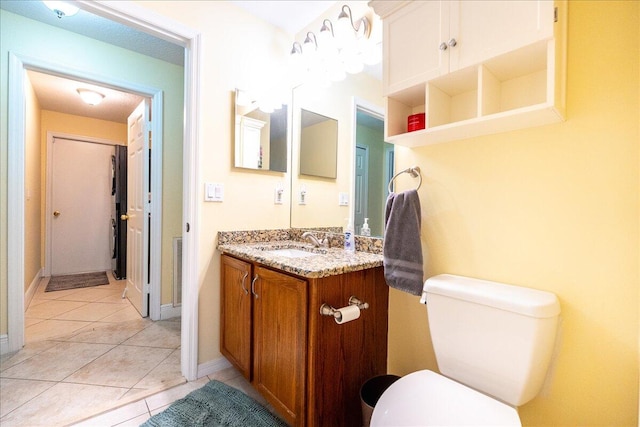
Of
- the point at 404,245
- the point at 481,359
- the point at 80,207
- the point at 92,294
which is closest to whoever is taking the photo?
the point at 481,359

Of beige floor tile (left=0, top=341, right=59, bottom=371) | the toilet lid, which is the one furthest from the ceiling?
beige floor tile (left=0, top=341, right=59, bottom=371)

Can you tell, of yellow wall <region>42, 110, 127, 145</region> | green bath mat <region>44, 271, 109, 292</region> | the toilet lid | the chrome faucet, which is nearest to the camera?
the toilet lid

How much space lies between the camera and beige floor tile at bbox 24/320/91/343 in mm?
2225

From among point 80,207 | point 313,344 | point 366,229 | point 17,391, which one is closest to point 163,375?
point 17,391

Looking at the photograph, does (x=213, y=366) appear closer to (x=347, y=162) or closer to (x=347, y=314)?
(x=347, y=314)

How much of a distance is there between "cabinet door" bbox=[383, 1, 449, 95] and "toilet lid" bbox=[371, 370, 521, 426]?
3.60 feet

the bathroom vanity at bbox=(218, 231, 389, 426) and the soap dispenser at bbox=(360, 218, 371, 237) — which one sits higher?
the soap dispenser at bbox=(360, 218, 371, 237)

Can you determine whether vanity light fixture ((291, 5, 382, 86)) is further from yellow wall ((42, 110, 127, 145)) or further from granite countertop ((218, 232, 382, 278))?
yellow wall ((42, 110, 127, 145))

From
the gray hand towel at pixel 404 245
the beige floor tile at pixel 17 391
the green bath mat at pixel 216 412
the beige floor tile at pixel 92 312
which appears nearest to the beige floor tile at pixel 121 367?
the beige floor tile at pixel 17 391

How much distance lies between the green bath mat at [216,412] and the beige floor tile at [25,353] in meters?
1.25

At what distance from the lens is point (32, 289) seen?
318 cm

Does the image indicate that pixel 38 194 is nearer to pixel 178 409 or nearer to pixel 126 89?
pixel 126 89

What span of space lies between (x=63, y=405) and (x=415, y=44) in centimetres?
235

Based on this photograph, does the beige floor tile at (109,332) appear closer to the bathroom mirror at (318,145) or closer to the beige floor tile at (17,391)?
the beige floor tile at (17,391)
